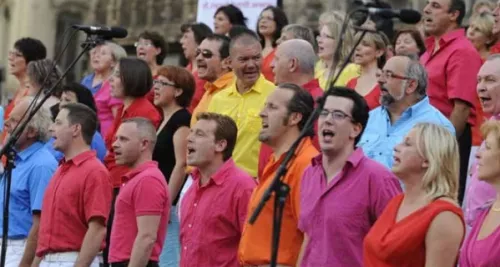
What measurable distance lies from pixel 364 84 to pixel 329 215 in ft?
9.29

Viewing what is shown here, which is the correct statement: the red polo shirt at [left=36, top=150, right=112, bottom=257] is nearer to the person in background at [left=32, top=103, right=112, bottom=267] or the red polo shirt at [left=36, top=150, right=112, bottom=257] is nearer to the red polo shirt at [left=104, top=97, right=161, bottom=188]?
the person in background at [left=32, top=103, right=112, bottom=267]

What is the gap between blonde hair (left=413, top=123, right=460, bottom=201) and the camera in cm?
829

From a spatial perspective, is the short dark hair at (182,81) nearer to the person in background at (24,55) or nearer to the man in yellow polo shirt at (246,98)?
the man in yellow polo shirt at (246,98)

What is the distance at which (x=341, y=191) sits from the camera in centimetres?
878

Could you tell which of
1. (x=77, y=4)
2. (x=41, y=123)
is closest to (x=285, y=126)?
(x=41, y=123)

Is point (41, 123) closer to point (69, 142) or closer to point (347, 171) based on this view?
point (69, 142)

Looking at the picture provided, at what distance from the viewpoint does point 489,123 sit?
27.7 ft

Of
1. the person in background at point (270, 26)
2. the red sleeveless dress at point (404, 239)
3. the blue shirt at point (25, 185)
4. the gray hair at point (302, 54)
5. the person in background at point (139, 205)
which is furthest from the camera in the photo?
the person in background at point (270, 26)

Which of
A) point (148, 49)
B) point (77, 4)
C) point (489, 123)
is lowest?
point (77, 4)

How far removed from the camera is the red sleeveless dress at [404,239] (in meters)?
8.20

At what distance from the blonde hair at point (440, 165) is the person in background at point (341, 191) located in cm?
50

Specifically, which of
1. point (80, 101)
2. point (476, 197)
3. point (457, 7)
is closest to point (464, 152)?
point (457, 7)

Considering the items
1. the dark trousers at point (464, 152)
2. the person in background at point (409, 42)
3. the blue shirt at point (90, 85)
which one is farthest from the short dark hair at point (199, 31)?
the dark trousers at point (464, 152)

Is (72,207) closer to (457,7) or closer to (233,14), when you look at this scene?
(457,7)
